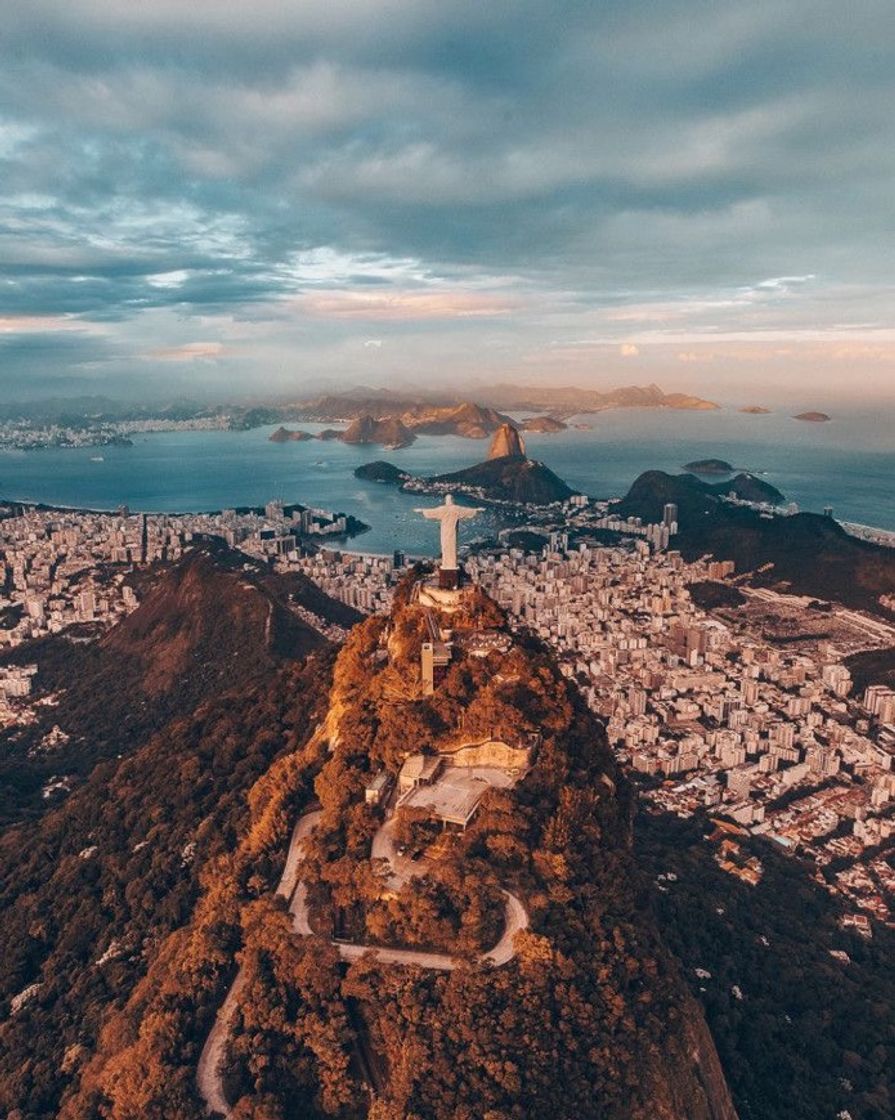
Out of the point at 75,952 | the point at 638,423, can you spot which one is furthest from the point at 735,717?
the point at 638,423

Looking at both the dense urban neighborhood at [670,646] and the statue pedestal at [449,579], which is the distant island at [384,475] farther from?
the statue pedestal at [449,579]

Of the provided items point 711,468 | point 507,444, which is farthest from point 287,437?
point 711,468

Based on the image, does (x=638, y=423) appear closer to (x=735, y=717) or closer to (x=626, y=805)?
(x=735, y=717)

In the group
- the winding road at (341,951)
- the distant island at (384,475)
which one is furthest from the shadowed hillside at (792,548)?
the winding road at (341,951)

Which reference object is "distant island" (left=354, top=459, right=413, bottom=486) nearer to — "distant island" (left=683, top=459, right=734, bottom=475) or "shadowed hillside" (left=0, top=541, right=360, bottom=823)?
"distant island" (left=683, top=459, right=734, bottom=475)

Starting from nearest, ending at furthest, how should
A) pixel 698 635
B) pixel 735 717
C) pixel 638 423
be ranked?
pixel 735 717
pixel 698 635
pixel 638 423

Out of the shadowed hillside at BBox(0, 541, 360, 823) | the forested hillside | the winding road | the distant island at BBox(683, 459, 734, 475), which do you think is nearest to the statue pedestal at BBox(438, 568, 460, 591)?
the forested hillside

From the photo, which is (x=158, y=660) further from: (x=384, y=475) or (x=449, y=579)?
(x=384, y=475)
